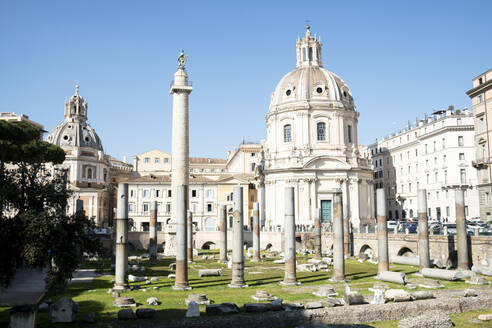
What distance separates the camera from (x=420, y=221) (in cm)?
2614

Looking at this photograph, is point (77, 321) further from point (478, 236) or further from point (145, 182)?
point (145, 182)

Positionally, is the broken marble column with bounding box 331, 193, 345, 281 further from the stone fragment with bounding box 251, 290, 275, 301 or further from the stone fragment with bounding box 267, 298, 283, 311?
the stone fragment with bounding box 267, 298, 283, 311

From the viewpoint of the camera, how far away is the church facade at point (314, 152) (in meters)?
53.2

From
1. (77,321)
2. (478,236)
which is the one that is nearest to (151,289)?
(77,321)

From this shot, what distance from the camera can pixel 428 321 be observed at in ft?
47.1

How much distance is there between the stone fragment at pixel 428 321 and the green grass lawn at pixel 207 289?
27.4 inches

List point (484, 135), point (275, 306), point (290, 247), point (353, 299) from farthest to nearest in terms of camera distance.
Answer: point (484, 135) < point (290, 247) < point (353, 299) < point (275, 306)

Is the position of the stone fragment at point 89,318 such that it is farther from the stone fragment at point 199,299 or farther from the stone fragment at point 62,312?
the stone fragment at point 199,299

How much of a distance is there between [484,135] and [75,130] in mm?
59168

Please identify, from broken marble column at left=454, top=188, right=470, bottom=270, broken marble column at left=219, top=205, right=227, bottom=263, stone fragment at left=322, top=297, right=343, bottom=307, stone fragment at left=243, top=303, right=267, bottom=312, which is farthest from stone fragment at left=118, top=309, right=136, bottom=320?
broken marble column at left=219, top=205, right=227, bottom=263

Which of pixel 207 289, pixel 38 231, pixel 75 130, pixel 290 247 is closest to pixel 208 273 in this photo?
pixel 207 289

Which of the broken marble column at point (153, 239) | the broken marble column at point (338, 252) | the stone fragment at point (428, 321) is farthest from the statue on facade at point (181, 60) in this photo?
the stone fragment at point (428, 321)

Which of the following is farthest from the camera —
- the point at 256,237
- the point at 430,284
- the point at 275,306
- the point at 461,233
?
the point at 256,237

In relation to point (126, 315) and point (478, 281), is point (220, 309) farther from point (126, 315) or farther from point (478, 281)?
point (478, 281)
